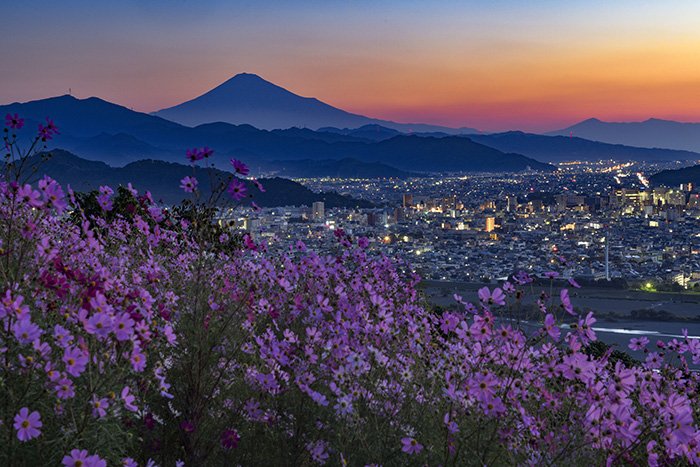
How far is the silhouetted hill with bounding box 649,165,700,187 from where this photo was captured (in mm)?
110750

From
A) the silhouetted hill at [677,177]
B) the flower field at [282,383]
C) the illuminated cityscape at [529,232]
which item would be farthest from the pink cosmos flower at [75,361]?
the silhouetted hill at [677,177]

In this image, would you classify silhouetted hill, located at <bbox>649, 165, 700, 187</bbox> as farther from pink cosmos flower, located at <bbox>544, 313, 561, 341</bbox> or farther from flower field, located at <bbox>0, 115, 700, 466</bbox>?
pink cosmos flower, located at <bbox>544, 313, 561, 341</bbox>

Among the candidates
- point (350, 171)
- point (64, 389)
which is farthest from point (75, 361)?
point (350, 171)

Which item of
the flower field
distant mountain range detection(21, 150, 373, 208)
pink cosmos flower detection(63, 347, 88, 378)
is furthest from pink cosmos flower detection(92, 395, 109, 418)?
distant mountain range detection(21, 150, 373, 208)

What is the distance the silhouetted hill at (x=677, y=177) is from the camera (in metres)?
111

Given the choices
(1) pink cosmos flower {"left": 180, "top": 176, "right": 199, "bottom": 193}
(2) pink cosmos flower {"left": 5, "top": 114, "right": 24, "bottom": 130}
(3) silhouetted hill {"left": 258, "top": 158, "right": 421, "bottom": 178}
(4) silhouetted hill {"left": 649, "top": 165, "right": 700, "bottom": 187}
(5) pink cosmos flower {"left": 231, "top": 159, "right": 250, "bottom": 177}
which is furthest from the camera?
(3) silhouetted hill {"left": 258, "top": 158, "right": 421, "bottom": 178}

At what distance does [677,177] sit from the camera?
11619 cm

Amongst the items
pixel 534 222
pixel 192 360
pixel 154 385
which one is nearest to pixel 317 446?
pixel 192 360

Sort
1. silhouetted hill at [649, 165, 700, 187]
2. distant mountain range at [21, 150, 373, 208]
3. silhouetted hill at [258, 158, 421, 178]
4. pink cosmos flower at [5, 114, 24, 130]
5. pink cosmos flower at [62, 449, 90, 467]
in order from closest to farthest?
pink cosmos flower at [62, 449, 90, 467]
pink cosmos flower at [5, 114, 24, 130]
distant mountain range at [21, 150, 373, 208]
silhouetted hill at [649, 165, 700, 187]
silhouetted hill at [258, 158, 421, 178]

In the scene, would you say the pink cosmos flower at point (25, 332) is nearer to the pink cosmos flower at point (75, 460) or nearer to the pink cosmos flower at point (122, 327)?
the pink cosmos flower at point (122, 327)

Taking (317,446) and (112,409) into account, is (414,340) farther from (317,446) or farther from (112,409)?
(112,409)

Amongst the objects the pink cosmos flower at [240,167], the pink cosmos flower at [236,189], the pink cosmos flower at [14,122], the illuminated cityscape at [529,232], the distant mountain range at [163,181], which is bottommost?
the illuminated cityscape at [529,232]

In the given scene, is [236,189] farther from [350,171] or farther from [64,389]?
[350,171]

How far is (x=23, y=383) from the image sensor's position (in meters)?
2.43
